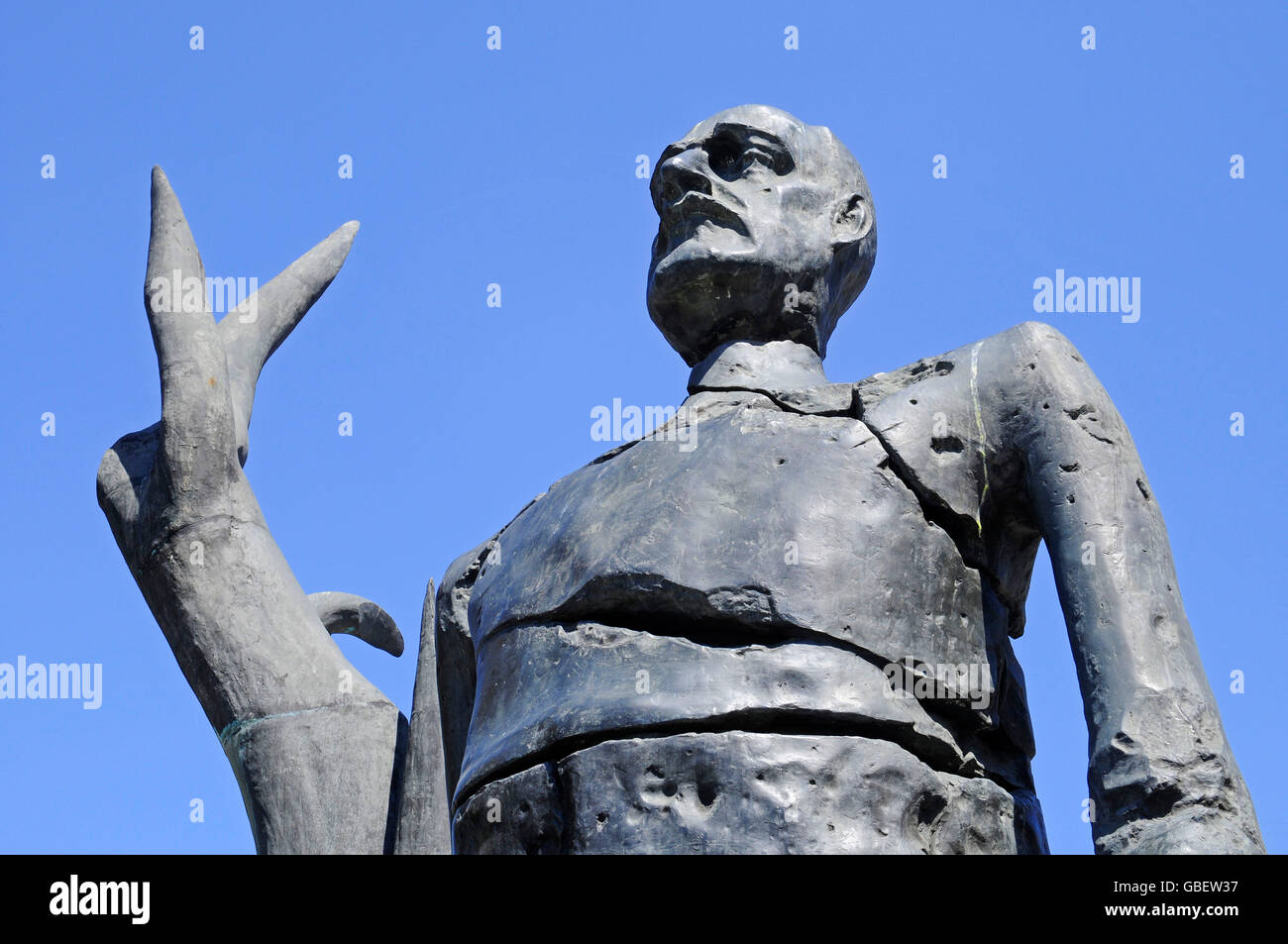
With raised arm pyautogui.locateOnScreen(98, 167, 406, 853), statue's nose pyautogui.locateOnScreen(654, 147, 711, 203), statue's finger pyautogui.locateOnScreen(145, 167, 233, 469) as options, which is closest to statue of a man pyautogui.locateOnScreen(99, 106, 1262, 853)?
statue's nose pyautogui.locateOnScreen(654, 147, 711, 203)

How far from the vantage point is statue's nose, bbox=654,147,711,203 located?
659 cm

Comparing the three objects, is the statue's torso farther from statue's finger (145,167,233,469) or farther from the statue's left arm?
statue's finger (145,167,233,469)

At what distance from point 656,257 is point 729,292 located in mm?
323

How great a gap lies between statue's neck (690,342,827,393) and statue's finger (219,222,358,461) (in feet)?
7.12

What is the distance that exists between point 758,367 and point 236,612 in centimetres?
226

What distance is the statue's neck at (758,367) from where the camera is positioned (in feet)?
20.8

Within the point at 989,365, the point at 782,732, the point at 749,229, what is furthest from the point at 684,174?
the point at 782,732

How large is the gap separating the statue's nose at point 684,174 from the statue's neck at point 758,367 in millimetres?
493

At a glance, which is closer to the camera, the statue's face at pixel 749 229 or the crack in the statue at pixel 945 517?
the crack in the statue at pixel 945 517

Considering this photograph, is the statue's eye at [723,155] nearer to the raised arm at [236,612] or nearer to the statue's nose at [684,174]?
the statue's nose at [684,174]

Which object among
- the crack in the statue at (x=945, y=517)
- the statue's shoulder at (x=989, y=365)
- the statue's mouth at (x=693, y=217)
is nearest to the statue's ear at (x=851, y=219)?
the statue's mouth at (x=693, y=217)

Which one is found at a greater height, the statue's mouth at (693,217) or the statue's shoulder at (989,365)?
the statue's mouth at (693,217)

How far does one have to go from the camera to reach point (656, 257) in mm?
6699

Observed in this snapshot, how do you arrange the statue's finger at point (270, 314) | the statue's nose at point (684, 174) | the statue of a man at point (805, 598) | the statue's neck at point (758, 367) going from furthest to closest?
the statue's finger at point (270, 314) → the statue's nose at point (684, 174) → the statue's neck at point (758, 367) → the statue of a man at point (805, 598)
